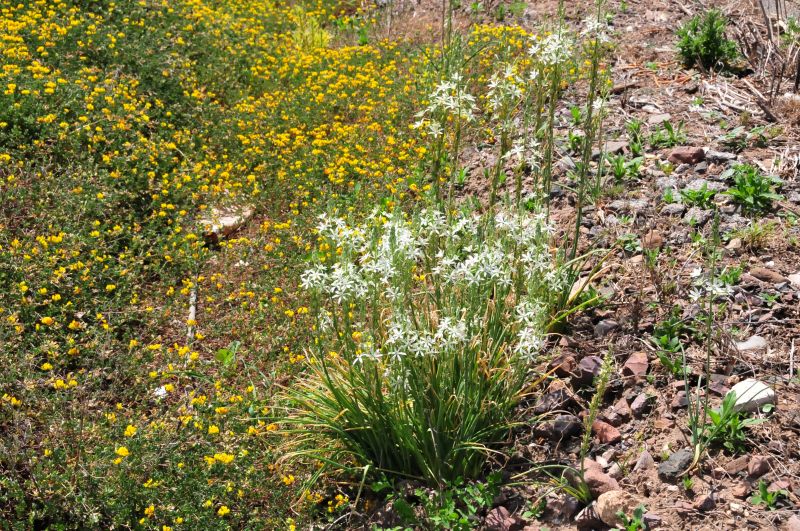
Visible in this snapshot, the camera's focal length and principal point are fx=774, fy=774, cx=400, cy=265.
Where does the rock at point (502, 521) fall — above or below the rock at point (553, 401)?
below

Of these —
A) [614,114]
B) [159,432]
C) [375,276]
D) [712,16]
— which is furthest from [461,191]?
[159,432]

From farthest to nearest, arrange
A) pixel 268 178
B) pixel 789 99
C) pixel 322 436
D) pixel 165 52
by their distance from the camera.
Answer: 1. pixel 165 52
2. pixel 268 178
3. pixel 789 99
4. pixel 322 436

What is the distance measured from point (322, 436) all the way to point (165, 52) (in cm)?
495

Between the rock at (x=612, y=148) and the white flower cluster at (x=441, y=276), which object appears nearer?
the white flower cluster at (x=441, y=276)

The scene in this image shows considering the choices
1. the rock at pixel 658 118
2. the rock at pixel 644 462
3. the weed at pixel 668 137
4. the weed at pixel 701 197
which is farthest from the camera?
the rock at pixel 658 118

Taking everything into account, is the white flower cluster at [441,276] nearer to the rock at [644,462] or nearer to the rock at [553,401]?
the rock at [553,401]

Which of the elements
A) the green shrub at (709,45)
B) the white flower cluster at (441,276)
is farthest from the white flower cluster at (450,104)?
the green shrub at (709,45)

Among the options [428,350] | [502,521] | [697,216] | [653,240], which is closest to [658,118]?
[697,216]

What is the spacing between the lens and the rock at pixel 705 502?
317 cm

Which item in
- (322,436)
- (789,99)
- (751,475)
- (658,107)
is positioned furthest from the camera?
(658,107)

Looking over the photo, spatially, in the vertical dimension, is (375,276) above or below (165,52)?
below

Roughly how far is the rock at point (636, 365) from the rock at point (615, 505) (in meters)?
0.73

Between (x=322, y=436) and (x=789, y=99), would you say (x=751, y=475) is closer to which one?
(x=322, y=436)

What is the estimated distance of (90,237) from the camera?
5.11 metres
